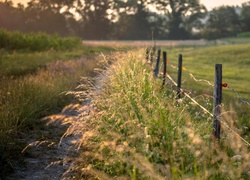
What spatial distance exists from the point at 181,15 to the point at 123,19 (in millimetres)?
12501

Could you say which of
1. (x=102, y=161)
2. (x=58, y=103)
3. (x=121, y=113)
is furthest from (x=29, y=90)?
(x=102, y=161)

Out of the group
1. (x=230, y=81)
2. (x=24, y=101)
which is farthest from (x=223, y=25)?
(x=24, y=101)

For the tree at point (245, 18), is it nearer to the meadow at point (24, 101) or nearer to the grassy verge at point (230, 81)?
the grassy verge at point (230, 81)

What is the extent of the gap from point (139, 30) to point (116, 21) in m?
5.36

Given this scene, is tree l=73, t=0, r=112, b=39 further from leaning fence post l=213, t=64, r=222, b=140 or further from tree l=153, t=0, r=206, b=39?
leaning fence post l=213, t=64, r=222, b=140

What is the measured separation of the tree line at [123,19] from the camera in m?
75.2

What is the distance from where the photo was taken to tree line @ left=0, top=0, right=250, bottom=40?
7519cm

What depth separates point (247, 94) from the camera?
52.4ft

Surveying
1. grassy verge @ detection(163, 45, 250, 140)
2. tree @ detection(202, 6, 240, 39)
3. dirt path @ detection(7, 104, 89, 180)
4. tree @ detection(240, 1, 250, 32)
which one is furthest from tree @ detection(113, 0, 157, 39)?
dirt path @ detection(7, 104, 89, 180)

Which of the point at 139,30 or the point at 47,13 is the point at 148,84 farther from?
the point at 139,30

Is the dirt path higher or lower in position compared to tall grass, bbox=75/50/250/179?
lower

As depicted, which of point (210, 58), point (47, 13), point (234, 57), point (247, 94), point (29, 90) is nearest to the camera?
point (29, 90)

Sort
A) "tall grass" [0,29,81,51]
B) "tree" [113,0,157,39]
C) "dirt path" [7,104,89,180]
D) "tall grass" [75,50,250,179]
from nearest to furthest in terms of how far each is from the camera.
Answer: "tall grass" [75,50,250,179], "dirt path" [7,104,89,180], "tall grass" [0,29,81,51], "tree" [113,0,157,39]

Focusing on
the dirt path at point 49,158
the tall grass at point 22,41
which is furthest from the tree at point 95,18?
the dirt path at point 49,158
